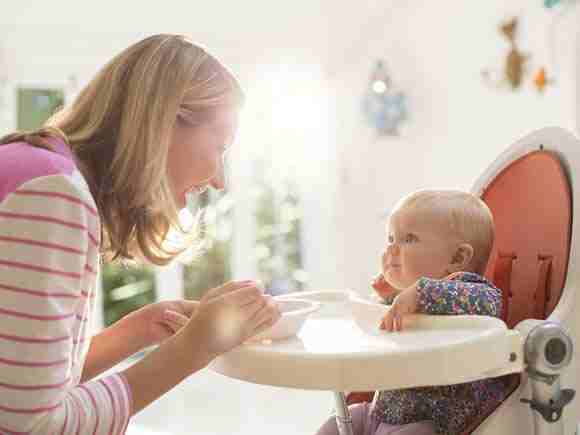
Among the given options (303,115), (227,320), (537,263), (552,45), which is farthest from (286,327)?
(303,115)

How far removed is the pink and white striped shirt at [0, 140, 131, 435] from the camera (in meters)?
0.88

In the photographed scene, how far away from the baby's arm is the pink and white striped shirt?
50 cm

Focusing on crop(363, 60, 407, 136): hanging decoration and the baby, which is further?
crop(363, 60, 407, 136): hanging decoration

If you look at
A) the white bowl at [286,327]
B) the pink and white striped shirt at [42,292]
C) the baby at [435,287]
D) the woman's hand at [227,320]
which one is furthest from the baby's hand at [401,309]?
the pink and white striped shirt at [42,292]

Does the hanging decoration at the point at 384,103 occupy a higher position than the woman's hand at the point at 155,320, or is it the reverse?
the hanging decoration at the point at 384,103

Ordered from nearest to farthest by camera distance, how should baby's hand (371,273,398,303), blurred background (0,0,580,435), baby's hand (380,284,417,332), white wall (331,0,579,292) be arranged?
1. baby's hand (380,284,417,332)
2. baby's hand (371,273,398,303)
3. white wall (331,0,579,292)
4. blurred background (0,0,580,435)

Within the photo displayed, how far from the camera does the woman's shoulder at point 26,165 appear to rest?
0.92m

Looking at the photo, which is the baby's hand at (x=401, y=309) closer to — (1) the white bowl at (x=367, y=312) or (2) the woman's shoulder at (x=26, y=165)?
(1) the white bowl at (x=367, y=312)

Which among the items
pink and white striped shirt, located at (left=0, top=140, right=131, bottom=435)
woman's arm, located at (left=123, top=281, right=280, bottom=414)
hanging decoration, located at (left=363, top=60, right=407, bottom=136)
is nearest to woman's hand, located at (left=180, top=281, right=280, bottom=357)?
woman's arm, located at (left=123, top=281, right=280, bottom=414)

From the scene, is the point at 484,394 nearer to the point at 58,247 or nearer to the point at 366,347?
the point at 366,347

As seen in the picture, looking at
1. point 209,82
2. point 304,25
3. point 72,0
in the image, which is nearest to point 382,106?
point 304,25

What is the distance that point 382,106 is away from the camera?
3771 mm

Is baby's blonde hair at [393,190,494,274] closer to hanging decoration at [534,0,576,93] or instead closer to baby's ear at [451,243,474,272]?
baby's ear at [451,243,474,272]

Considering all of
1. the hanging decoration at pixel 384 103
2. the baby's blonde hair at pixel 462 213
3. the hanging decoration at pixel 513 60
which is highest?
the hanging decoration at pixel 513 60
